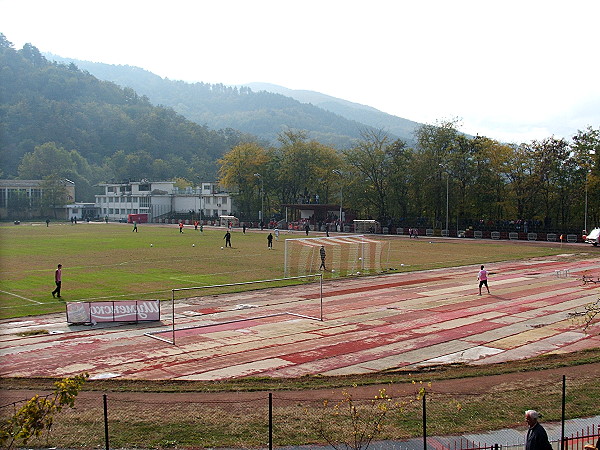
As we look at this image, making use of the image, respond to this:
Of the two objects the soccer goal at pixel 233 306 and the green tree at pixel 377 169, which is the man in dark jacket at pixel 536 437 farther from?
the green tree at pixel 377 169

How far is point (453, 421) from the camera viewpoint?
12312mm

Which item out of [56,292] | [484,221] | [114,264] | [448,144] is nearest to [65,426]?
[56,292]

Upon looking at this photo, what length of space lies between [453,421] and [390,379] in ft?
11.7

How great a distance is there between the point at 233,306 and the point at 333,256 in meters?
19.8

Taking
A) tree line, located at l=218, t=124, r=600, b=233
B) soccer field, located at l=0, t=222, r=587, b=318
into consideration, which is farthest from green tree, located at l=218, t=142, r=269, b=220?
soccer field, located at l=0, t=222, r=587, b=318

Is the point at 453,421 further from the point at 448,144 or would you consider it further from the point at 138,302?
the point at 448,144

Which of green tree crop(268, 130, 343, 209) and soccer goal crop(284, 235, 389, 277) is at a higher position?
green tree crop(268, 130, 343, 209)

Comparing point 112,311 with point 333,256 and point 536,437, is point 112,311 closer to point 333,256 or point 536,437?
point 536,437

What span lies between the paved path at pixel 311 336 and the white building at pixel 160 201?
103258 mm

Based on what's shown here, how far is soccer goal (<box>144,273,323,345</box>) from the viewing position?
2369 cm

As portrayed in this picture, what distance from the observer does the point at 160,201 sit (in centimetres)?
14362

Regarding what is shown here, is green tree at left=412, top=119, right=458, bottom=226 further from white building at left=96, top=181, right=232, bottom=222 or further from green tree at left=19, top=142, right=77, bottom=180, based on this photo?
green tree at left=19, top=142, right=77, bottom=180

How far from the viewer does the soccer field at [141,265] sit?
97.5ft

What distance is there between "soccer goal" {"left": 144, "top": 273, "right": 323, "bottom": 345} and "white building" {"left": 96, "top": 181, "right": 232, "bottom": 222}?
98.9 metres
